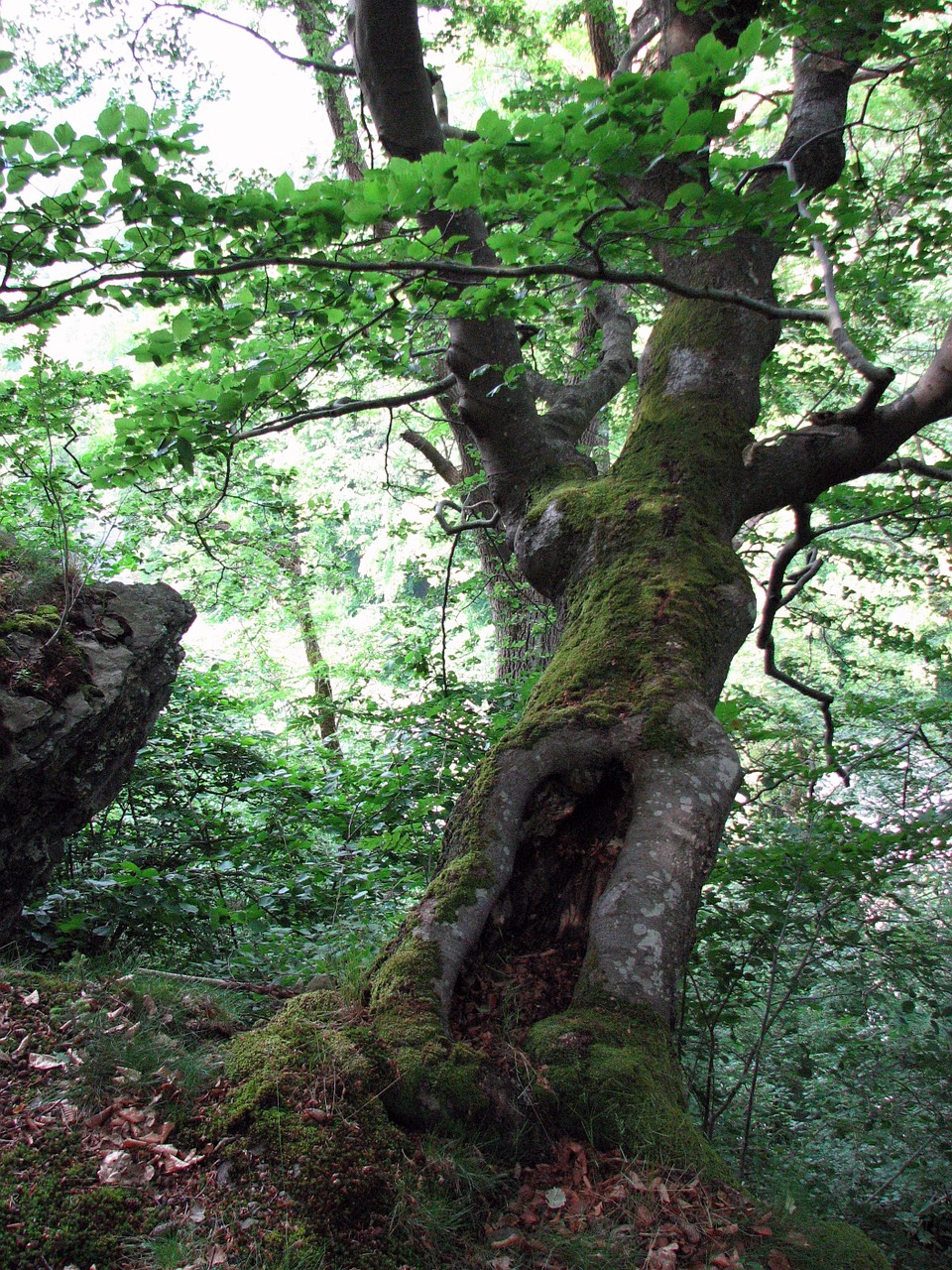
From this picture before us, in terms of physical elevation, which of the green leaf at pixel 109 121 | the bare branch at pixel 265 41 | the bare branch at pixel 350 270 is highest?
the bare branch at pixel 265 41

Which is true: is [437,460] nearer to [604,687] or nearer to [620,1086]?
[604,687]

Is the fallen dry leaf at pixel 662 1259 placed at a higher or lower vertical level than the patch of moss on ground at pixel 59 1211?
lower

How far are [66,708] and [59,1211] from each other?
2.07 meters

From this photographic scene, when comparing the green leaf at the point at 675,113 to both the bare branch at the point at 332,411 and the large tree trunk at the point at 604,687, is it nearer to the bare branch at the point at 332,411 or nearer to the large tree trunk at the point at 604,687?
the large tree trunk at the point at 604,687

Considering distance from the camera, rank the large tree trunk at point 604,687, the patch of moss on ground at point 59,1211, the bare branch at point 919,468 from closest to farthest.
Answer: the patch of moss on ground at point 59,1211, the large tree trunk at point 604,687, the bare branch at point 919,468

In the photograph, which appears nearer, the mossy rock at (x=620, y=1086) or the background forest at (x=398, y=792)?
the mossy rock at (x=620, y=1086)

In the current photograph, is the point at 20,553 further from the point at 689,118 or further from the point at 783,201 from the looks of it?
the point at 783,201

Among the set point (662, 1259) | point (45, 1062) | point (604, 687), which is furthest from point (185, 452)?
point (662, 1259)

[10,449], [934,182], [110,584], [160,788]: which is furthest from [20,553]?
[934,182]

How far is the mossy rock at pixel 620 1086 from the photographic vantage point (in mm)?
1989

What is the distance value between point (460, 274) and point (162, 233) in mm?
1083

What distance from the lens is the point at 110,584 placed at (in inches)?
165

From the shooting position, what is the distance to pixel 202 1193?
1728 mm

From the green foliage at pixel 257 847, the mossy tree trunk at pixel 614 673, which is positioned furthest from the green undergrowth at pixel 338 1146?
the green foliage at pixel 257 847
